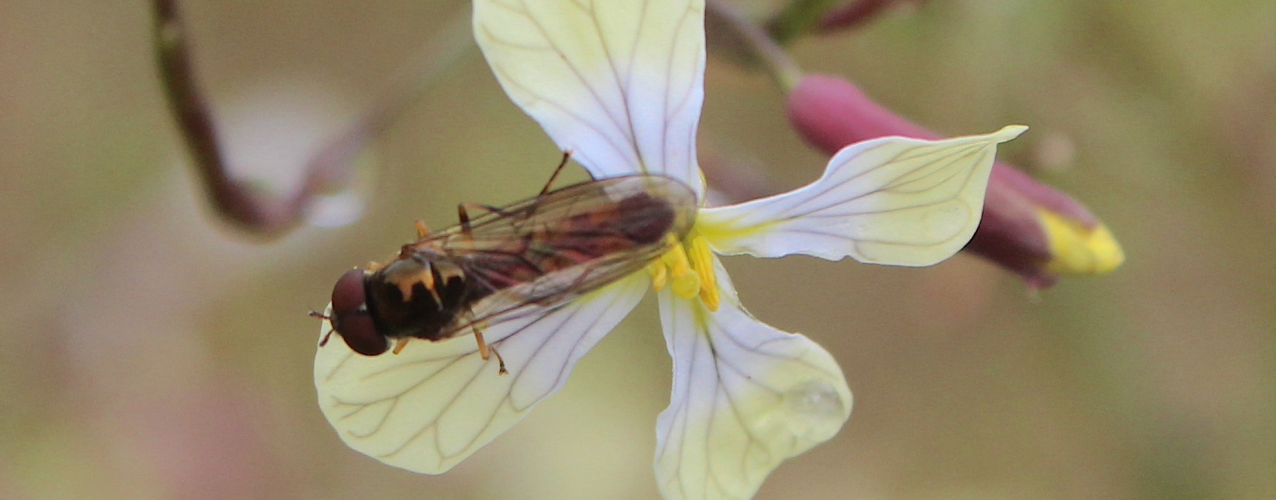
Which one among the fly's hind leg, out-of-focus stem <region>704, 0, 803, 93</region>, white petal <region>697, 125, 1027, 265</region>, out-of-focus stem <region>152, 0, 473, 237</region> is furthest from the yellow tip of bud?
out-of-focus stem <region>152, 0, 473, 237</region>

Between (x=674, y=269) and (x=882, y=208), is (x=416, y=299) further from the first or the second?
(x=882, y=208)

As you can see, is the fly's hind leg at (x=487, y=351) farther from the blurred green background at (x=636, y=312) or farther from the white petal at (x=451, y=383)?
the blurred green background at (x=636, y=312)

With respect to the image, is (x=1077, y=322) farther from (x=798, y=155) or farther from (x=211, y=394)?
(x=211, y=394)

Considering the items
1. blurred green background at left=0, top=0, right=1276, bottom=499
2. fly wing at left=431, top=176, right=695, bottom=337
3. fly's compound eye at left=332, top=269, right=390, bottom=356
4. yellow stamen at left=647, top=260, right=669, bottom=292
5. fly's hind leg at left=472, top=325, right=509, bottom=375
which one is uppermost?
fly's compound eye at left=332, top=269, right=390, bottom=356

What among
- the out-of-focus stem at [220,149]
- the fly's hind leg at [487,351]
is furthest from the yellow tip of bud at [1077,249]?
the out-of-focus stem at [220,149]

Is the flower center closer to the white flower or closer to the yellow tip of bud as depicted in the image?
the white flower

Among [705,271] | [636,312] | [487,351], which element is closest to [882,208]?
[705,271]
